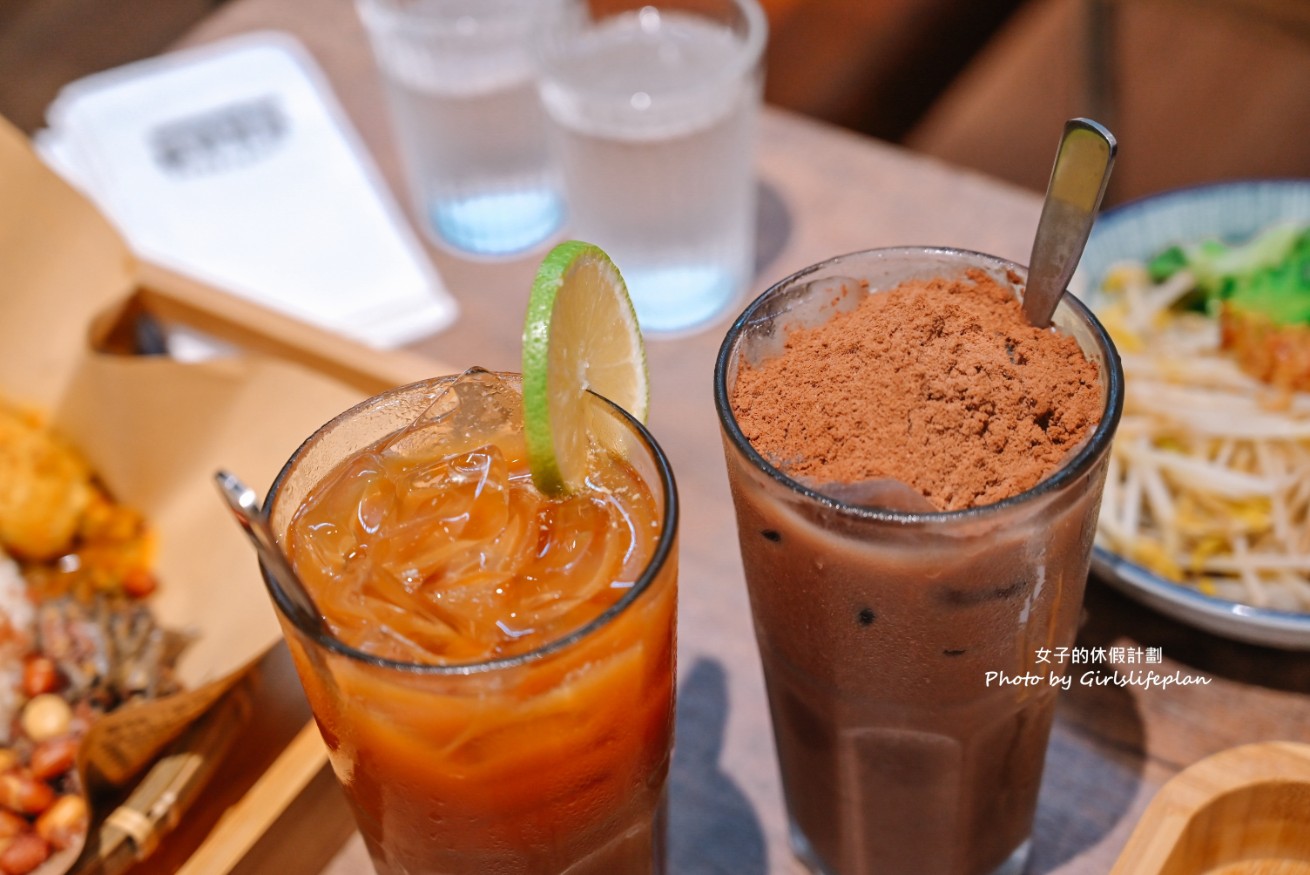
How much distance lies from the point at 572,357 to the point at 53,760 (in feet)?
2.17

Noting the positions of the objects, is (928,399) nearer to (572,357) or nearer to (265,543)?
(572,357)

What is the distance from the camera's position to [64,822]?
1.01 m

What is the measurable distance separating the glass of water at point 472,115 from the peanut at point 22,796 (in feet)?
3.05

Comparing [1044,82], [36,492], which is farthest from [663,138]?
[1044,82]

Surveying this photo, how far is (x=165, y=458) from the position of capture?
1.42 metres

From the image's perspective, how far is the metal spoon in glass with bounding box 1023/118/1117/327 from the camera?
76 centimetres

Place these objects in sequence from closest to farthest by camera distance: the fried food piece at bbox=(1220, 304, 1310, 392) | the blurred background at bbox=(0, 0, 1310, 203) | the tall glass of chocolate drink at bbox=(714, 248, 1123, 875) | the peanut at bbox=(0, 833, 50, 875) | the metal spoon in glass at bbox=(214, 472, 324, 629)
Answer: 1. the metal spoon in glass at bbox=(214, 472, 324, 629)
2. the tall glass of chocolate drink at bbox=(714, 248, 1123, 875)
3. the peanut at bbox=(0, 833, 50, 875)
4. the fried food piece at bbox=(1220, 304, 1310, 392)
5. the blurred background at bbox=(0, 0, 1310, 203)

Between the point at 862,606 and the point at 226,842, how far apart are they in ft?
1.77

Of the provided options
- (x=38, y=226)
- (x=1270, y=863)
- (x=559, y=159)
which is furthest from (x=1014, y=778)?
(x=38, y=226)

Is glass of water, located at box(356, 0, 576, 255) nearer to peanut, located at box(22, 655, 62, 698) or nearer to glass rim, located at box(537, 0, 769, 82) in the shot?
glass rim, located at box(537, 0, 769, 82)

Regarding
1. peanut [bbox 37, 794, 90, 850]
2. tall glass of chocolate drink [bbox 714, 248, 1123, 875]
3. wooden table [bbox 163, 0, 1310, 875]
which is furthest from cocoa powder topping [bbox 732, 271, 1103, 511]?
peanut [bbox 37, 794, 90, 850]

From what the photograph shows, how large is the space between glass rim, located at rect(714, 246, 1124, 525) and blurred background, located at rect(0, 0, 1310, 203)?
7.34 ft

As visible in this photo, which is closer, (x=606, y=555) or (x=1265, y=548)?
(x=606, y=555)

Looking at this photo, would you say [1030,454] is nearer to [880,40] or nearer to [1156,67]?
[880,40]
